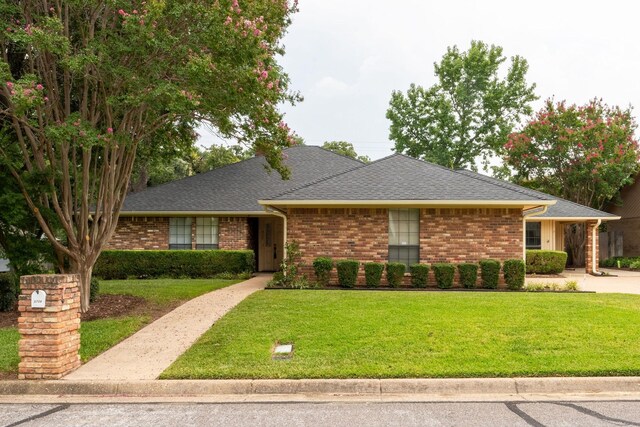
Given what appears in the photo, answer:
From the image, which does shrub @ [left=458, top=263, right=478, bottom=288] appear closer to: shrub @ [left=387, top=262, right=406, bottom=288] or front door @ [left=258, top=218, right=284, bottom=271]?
shrub @ [left=387, top=262, right=406, bottom=288]

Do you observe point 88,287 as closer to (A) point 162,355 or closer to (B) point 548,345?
(A) point 162,355

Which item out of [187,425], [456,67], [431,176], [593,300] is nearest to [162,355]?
[187,425]

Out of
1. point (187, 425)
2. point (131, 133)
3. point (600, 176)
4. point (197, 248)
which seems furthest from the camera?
point (600, 176)

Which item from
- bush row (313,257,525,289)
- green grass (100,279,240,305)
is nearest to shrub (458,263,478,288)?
bush row (313,257,525,289)

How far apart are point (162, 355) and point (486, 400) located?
4.58 meters

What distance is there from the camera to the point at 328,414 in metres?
5.59

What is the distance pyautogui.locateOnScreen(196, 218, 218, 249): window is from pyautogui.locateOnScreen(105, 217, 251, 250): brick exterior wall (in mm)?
199

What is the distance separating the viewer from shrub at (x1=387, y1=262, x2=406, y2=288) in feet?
47.5

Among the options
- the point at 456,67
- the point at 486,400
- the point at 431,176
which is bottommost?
the point at 486,400

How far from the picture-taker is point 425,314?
9781mm

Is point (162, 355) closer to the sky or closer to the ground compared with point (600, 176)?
closer to the ground

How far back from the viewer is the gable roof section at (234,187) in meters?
19.4

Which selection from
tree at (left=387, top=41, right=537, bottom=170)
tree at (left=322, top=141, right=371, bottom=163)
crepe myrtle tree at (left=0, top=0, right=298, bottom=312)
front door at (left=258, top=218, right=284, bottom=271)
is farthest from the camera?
tree at (left=322, top=141, right=371, bottom=163)

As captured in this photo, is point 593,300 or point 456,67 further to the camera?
point 456,67
